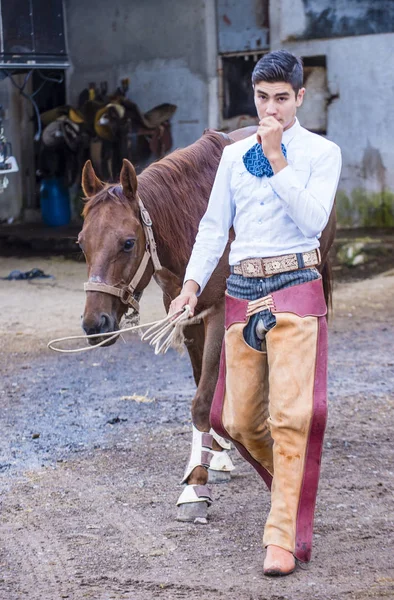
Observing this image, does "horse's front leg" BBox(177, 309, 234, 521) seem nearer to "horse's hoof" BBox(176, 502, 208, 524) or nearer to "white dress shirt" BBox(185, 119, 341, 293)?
"horse's hoof" BBox(176, 502, 208, 524)

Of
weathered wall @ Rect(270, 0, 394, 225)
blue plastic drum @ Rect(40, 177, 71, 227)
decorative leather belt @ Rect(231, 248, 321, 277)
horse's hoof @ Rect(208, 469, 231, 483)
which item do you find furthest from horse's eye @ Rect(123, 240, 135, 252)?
blue plastic drum @ Rect(40, 177, 71, 227)

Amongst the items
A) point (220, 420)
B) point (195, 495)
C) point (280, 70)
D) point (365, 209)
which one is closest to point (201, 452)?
point (195, 495)

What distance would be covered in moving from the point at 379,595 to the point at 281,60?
6.04ft

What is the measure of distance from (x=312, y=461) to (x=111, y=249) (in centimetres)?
126

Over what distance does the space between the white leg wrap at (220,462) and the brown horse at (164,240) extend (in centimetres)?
9

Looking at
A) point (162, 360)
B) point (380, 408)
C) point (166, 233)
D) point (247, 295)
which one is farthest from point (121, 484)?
point (162, 360)

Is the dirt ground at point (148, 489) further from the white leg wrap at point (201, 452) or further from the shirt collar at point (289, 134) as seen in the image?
the shirt collar at point (289, 134)

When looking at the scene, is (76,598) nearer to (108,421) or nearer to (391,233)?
(108,421)

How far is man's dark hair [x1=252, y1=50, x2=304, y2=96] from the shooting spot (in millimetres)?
3234

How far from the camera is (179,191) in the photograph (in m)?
4.49

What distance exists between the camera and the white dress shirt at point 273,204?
10.4 ft

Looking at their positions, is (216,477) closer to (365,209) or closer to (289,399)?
(289,399)

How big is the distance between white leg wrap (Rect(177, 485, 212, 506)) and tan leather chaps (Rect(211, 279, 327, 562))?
727 mm

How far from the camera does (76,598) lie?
3244 mm
